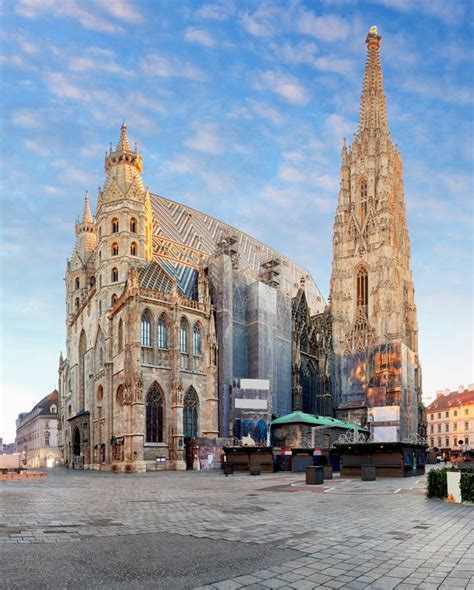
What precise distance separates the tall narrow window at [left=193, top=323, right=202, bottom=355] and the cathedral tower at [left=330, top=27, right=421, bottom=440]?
26.7 metres

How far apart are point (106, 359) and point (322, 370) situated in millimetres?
29465

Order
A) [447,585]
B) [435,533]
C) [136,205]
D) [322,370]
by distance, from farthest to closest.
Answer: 1. [322,370]
2. [136,205]
3. [435,533]
4. [447,585]

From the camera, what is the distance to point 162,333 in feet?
165

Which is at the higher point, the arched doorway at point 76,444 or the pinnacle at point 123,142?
the pinnacle at point 123,142

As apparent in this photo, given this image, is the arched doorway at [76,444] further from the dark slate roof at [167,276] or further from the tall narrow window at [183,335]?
the dark slate roof at [167,276]

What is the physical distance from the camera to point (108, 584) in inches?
299

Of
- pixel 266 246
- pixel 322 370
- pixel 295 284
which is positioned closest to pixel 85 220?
pixel 266 246

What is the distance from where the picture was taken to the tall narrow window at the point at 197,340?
52.6 m

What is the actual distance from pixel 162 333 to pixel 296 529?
39059 millimetres

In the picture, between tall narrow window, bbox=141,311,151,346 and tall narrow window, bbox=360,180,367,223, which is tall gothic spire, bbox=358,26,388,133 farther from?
tall narrow window, bbox=141,311,151,346

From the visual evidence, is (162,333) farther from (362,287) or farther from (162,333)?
(362,287)

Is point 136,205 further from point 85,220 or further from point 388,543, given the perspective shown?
point 388,543

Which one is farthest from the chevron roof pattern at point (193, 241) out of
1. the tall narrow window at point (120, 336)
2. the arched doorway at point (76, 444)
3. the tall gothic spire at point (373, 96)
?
the tall gothic spire at point (373, 96)

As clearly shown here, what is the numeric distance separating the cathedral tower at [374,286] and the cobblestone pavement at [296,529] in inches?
2015
